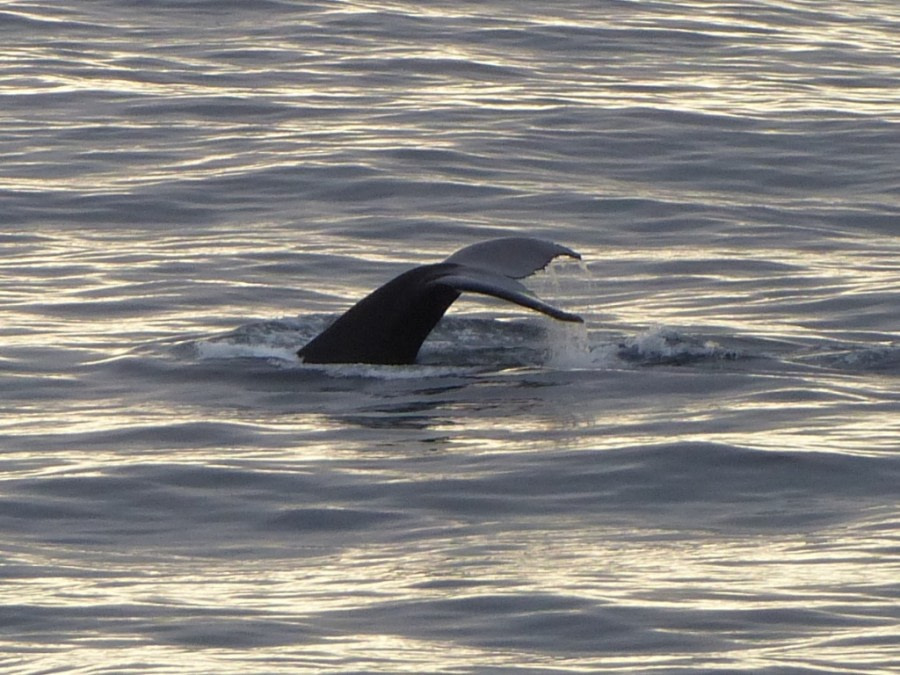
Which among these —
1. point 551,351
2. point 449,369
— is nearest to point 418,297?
point 449,369

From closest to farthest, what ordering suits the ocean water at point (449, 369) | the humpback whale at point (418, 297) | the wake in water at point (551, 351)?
the ocean water at point (449, 369) < the humpback whale at point (418, 297) < the wake in water at point (551, 351)

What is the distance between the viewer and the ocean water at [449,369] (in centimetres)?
752

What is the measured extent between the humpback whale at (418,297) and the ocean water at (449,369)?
182mm

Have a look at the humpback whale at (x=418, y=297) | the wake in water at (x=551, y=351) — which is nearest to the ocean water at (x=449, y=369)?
the wake in water at (x=551, y=351)

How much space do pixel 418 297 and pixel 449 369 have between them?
2.29ft

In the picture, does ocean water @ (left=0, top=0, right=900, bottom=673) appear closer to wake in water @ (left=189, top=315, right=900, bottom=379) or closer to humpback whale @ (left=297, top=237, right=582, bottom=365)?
wake in water @ (left=189, top=315, right=900, bottom=379)

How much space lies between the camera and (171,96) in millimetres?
22625

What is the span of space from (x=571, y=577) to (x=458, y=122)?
45.5 ft

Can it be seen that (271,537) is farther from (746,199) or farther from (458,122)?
(458,122)

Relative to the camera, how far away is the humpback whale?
10.8 metres

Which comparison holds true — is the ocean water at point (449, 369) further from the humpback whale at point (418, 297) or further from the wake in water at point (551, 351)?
the humpback whale at point (418, 297)

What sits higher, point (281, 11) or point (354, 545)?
point (281, 11)

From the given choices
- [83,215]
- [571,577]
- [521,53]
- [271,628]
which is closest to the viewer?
[271,628]

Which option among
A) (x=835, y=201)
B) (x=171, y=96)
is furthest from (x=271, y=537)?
(x=171, y=96)
